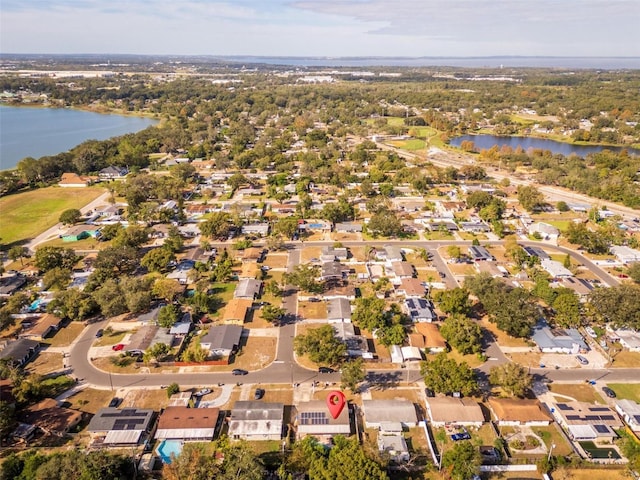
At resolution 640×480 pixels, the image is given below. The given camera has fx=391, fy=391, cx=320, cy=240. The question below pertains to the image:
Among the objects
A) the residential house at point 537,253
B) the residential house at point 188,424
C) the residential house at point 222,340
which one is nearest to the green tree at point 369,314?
the residential house at point 222,340

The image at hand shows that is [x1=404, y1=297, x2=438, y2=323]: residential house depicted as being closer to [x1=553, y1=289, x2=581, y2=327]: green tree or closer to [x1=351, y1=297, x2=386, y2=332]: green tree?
[x1=351, y1=297, x2=386, y2=332]: green tree

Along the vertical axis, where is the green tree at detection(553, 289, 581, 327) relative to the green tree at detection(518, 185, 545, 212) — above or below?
below

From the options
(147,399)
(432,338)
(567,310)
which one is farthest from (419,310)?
(147,399)

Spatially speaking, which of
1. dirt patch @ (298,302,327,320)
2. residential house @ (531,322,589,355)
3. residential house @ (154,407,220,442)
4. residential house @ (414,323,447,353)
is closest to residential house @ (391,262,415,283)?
residential house @ (414,323,447,353)

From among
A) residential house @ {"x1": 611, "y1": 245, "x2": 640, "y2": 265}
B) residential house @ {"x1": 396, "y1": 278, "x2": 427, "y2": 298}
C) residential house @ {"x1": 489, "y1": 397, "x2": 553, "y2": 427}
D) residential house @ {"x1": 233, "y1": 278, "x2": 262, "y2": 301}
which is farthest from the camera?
residential house @ {"x1": 611, "y1": 245, "x2": 640, "y2": 265}

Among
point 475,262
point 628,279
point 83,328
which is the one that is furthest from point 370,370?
point 628,279

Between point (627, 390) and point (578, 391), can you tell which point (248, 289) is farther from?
point (627, 390)

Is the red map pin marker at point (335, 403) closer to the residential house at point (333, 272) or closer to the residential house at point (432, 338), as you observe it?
the residential house at point (432, 338)

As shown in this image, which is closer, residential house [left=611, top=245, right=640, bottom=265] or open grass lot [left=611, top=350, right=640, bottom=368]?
open grass lot [left=611, top=350, right=640, bottom=368]
